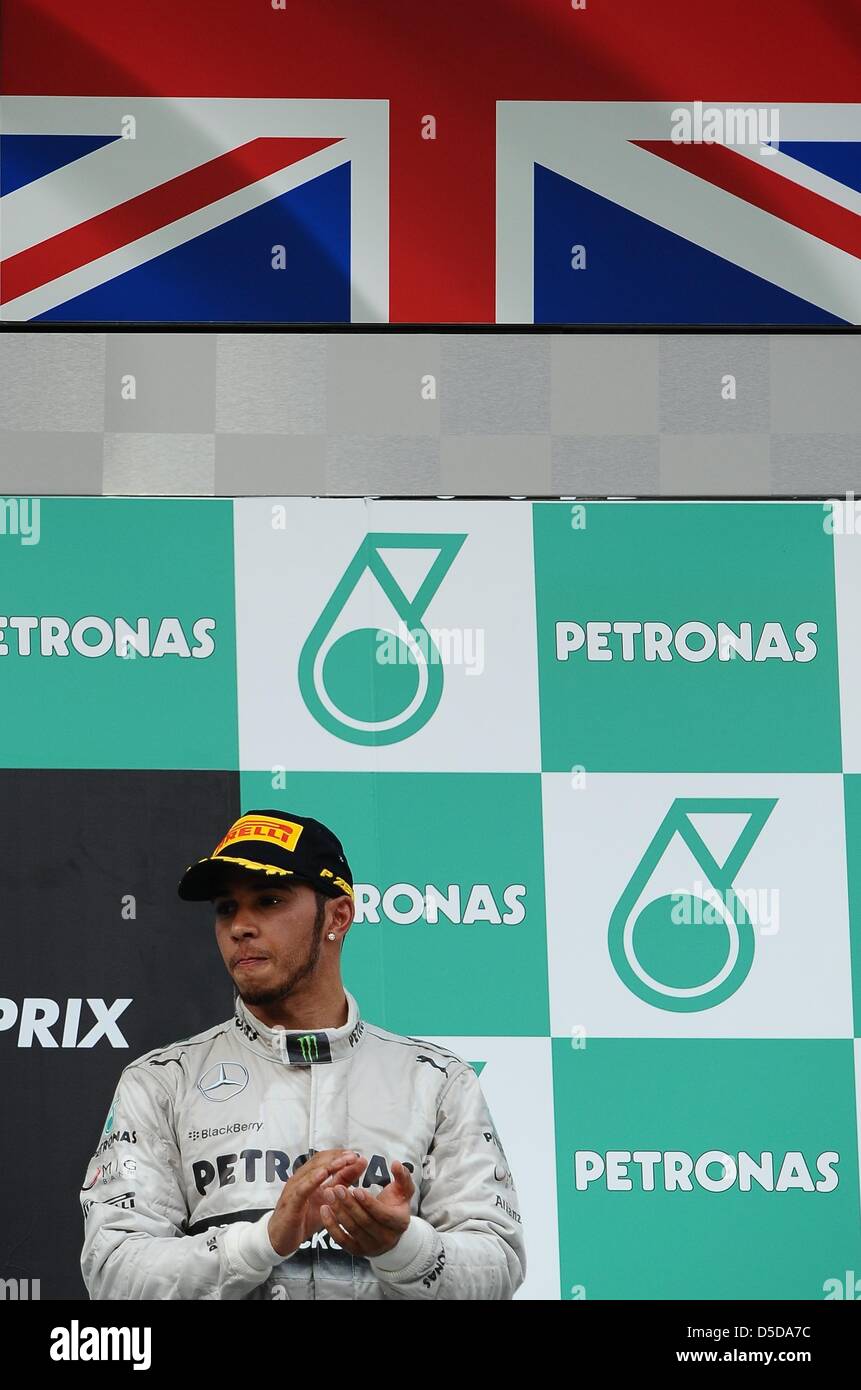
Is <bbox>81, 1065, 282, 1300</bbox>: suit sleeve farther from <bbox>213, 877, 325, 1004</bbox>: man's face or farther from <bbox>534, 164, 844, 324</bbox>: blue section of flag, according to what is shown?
<bbox>534, 164, 844, 324</bbox>: blue section of flag

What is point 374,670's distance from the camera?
10.6 feet

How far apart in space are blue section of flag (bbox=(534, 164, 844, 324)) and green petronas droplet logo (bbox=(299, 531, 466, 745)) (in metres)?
0.75

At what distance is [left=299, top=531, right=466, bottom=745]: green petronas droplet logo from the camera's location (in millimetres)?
3211

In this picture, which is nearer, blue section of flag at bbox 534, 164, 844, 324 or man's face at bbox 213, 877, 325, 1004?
man's face at bbox 213, 877, 325, 1004

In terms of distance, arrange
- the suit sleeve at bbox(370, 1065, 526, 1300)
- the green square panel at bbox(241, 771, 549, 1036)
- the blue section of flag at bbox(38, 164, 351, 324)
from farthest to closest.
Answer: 1. the blue section of flag at bbox(38, 164, 351, 324)
2. the green square panel at bbox(241, 771, 549, 1036)
3. the suit sleeve at bbox(370, 1065, 526, 1300)

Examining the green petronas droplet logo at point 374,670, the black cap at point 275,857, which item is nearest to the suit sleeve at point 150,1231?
the black cap at point 275,857

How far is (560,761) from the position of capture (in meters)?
3.20

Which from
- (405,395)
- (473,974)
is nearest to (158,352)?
(405,395)

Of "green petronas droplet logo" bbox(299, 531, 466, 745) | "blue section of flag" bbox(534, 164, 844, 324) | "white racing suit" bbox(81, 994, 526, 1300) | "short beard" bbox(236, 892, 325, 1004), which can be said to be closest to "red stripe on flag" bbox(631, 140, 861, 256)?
"blue section of flag" bbox(534, 164, 844, 324)

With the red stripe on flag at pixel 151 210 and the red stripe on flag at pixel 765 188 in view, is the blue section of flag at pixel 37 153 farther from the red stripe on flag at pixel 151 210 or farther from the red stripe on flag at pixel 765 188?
the red stripe on flag at pixel 765 188

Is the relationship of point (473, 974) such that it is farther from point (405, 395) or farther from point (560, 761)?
Answer: point (405, 395)

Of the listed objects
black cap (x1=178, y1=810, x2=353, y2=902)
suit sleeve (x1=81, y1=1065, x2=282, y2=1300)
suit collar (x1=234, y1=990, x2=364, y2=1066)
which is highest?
black cap (x1=178, y1=810, x2=353, y2=902)

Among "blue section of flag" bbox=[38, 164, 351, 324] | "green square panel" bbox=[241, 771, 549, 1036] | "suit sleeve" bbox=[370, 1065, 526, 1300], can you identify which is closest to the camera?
"suit sleeve" bbox=[370, 1065, 526, 1300]
